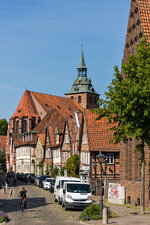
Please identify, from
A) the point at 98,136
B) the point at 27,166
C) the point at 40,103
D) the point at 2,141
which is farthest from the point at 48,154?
the point at 2,141

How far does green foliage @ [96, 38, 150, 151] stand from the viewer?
20250 millimetres

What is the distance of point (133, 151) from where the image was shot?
29.5 m

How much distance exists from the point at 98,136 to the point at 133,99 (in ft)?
81.0

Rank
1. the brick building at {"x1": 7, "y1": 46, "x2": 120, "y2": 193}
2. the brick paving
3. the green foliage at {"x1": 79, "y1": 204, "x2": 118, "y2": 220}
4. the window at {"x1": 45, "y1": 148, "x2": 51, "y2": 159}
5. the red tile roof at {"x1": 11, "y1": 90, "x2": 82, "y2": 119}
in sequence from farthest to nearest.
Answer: the red tile roof at {"x1": 11, "y1": 90, "x2": 82, "y2": 119}, the window at {"x1": 45, "y1": 148, "x2": 51, "y2": 159}, the brick building at {"x1": 7, "y1": 46, "x2": 120, "y2": 193}, the green foliage at {"x1": 79, "y1": 204, "x2": 118, "y2": 220}, the brick paving

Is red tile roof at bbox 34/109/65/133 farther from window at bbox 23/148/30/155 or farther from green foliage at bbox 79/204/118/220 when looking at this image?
green foliage at bbox 79/204/118/220

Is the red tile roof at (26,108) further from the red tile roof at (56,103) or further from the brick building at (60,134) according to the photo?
the red tile roof at (56,103)

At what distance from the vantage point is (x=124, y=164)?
31281mm

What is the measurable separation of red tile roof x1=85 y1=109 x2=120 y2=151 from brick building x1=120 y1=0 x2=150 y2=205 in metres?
12.2

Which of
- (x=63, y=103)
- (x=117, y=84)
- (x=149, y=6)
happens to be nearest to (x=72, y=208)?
(x=117, y=84)

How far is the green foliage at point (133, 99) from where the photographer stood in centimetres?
2025

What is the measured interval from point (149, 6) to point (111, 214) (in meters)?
15.0

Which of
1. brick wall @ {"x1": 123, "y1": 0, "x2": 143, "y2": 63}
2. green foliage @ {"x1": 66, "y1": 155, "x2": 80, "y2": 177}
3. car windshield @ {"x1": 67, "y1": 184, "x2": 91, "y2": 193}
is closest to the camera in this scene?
car windshield @ {"x1": 67, "y1": 184, "x2": 91, "y2": 193}

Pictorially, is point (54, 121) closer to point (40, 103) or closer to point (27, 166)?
point (27, 166)

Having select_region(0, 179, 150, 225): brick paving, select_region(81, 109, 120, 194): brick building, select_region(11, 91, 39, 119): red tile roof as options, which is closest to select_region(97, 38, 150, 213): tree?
select_region(0, 179, 150, 225): brick paving
